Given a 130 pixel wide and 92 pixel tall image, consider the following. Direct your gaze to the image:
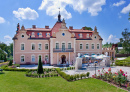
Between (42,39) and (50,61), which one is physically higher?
(42,39)

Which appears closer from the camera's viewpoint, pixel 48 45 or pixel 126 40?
pixel 48 45

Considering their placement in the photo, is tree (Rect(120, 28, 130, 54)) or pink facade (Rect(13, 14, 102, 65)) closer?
pink facade (Rect(13, 14, 102, 65))

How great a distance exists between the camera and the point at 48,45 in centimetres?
3017

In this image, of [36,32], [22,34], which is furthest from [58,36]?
[22,34]

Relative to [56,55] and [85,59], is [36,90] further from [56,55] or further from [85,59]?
[85,59]

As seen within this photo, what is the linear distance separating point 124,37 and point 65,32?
37793 millimetres

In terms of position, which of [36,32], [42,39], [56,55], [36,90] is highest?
[36,32]

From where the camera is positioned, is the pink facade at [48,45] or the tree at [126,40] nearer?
the pink facade at [48,45]

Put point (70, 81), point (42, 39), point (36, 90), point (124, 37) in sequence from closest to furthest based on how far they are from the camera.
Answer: point (36, 90)
point (70, 81)
point (42, 39)
point (124, 37)

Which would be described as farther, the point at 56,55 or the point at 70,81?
the point at 56,55

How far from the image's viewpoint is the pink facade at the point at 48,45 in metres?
27.9

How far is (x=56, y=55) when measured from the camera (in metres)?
27.8

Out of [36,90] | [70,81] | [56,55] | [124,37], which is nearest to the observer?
[36,90]

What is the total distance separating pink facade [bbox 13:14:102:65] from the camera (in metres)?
27.9
